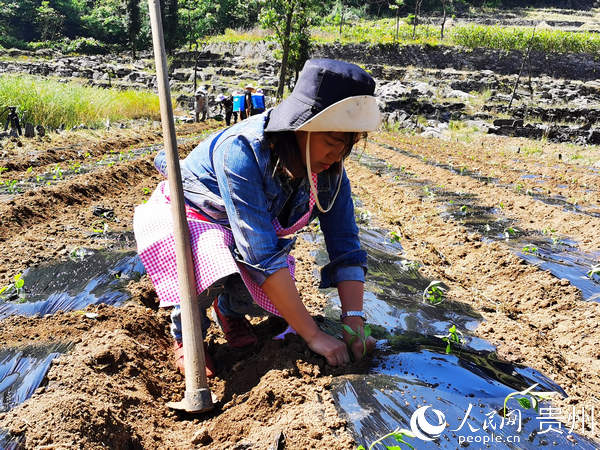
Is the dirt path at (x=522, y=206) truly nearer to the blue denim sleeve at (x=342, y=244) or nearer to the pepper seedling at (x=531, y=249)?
the pepper seedling at (x=531, y=249)

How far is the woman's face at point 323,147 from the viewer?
1.55 meters

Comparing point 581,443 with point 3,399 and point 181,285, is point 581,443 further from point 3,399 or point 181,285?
point 3,399

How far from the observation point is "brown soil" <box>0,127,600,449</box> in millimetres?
1429

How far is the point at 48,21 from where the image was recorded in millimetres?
41875

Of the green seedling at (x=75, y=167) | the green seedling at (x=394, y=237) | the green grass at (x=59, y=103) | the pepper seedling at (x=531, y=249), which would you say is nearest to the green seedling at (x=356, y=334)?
the green seedling at (x=394, y=237)

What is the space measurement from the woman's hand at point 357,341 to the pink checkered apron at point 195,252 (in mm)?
304

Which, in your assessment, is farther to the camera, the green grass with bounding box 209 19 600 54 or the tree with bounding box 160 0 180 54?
the tree with bounding box 160 0 180 54

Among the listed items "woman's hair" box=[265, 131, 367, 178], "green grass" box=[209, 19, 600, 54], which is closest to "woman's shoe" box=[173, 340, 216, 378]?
"woman's hair" box=[265, 131, 367, 178]

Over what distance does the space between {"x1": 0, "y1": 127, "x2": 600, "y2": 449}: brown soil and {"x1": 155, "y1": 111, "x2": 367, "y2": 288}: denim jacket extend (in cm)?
42

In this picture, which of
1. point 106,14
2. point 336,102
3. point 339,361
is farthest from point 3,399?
point 106,14

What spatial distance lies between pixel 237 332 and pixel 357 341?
615 millimetres

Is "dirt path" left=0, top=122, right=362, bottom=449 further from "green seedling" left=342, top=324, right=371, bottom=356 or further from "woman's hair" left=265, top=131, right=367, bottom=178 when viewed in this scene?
"woman's hair" left=265, top=131, right=367, bottom=178

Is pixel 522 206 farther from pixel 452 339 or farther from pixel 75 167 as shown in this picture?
pixel 75 167

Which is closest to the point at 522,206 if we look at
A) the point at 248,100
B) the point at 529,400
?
the point at 529,400
